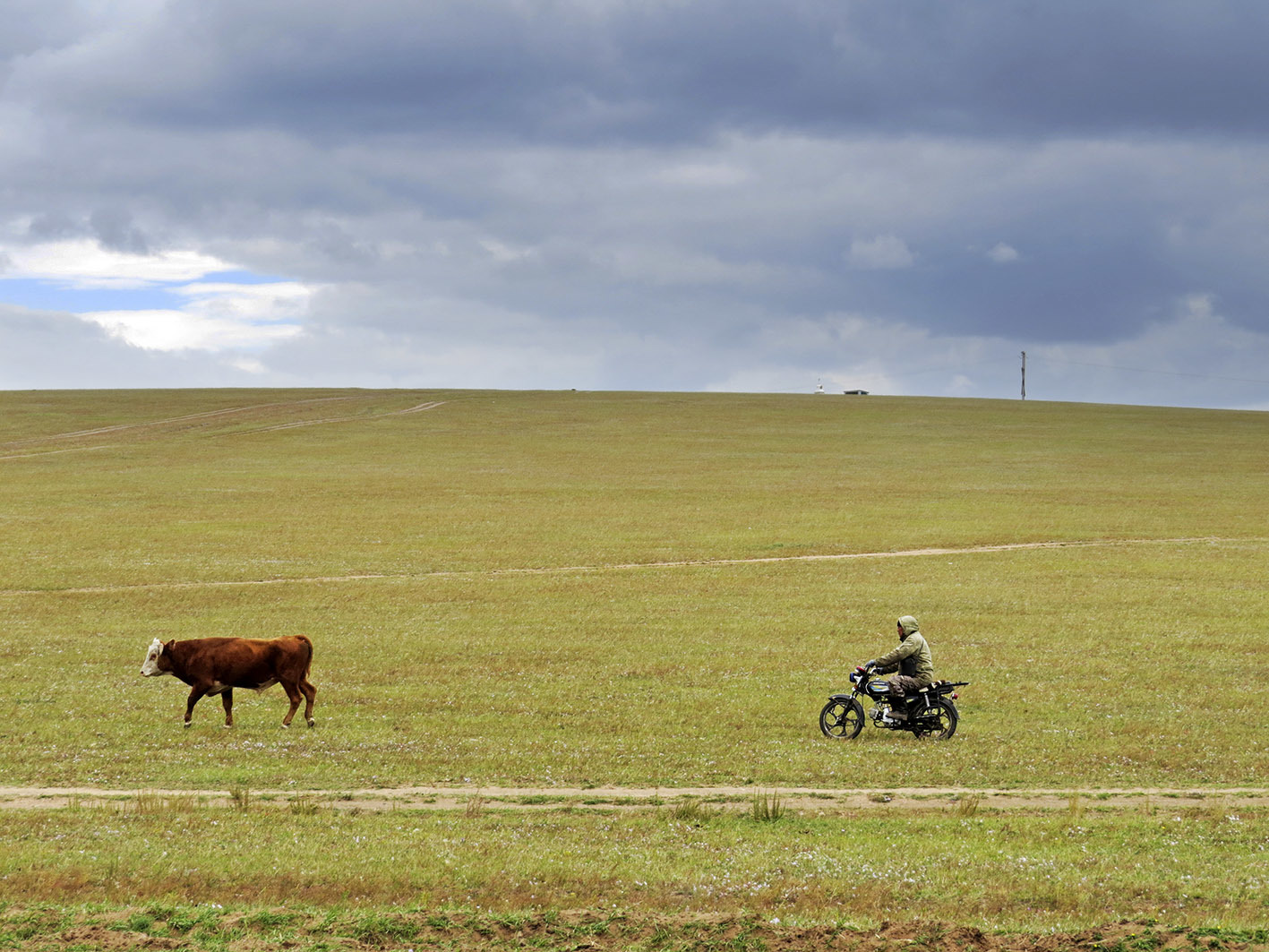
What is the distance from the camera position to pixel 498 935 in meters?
11.4

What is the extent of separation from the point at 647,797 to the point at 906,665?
7091 millimetres

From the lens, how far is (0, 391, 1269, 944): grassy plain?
13.2m

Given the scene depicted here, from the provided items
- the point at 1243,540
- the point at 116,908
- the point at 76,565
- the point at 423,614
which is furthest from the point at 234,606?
the point at 1243,540

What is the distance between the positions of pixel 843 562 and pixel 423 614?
2085 cm

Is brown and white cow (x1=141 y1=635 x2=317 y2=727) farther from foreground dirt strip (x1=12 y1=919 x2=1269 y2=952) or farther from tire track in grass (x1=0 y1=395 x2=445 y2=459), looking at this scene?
tire track in grass (x1=0 y1=395 x2=445 y2=459)

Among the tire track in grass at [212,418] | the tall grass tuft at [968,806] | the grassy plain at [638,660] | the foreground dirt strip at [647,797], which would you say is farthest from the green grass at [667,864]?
the tire track in grass at [212,418]

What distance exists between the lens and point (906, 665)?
73.0 feet

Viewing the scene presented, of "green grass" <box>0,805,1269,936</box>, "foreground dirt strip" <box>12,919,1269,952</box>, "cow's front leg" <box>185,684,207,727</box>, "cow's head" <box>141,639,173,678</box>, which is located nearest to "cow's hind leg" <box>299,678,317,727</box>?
"cow's front leg" <box>185,684,207,727</box>

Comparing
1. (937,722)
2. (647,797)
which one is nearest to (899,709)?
(937,722)

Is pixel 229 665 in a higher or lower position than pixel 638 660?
higher

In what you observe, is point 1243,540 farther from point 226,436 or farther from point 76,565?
point 226,436

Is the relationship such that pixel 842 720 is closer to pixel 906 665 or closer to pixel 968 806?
pixel 906 665

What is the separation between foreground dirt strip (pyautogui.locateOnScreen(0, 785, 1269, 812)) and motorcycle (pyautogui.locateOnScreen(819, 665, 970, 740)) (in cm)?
373

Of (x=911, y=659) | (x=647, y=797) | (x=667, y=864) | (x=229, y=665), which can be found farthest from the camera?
(x=229, y=665)
